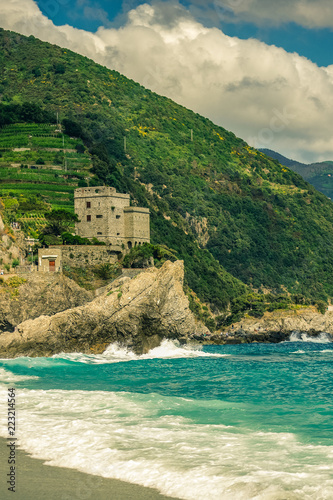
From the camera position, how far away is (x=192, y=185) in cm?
17000

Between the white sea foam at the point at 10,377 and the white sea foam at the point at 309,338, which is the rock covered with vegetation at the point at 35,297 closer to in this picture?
the white sea foam at the point at 10,377

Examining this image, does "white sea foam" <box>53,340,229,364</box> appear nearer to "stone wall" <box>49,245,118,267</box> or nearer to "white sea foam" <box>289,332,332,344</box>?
"stone wall" <box>49,245,118,267</box>

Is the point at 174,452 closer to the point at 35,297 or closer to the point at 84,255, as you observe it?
the point at 35,297

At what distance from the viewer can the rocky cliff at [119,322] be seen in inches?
2004

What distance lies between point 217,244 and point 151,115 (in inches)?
2020

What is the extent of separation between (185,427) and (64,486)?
720cm

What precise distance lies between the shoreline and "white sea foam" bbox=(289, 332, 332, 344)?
78573 mm

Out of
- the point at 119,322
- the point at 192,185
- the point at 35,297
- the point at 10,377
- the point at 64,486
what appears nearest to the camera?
the point at 64,486

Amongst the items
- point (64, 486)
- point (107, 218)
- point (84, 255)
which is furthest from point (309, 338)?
point (64, 486)

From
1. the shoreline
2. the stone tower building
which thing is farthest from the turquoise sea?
the stone tower building

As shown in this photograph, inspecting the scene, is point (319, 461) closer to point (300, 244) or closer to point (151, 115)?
point (300, 244)

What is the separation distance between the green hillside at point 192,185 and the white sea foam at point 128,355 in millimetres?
52531

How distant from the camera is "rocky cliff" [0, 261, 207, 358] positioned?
5091 centimetres

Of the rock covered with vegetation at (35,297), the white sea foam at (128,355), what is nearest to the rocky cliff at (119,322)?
the white sea foam at (128,355)
